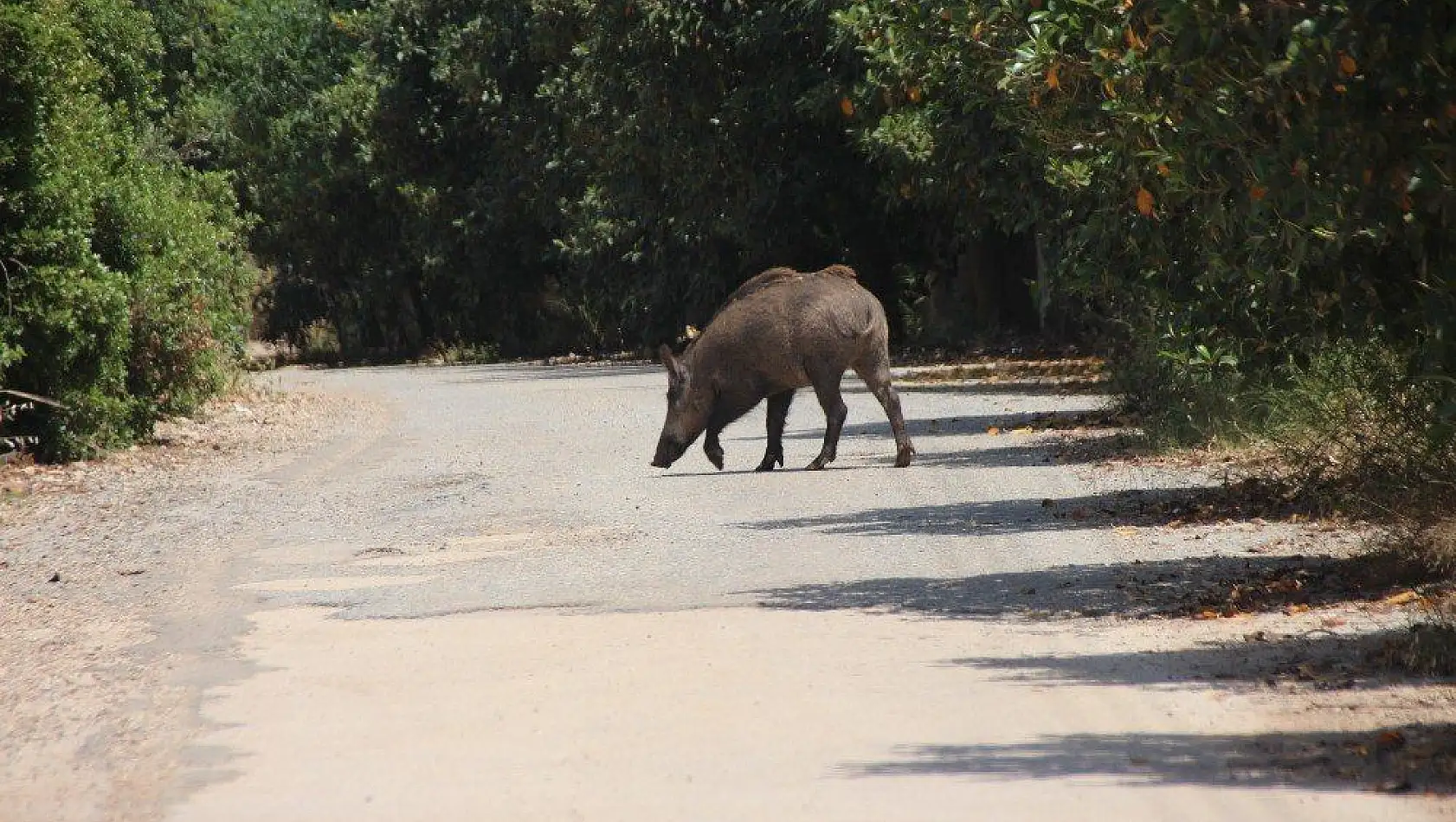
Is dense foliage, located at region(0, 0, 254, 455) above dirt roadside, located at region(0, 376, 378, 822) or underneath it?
above

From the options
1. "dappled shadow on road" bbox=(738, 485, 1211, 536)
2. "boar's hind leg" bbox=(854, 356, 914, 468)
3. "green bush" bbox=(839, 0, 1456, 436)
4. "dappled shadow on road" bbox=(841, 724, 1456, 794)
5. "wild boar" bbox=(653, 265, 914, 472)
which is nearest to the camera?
"dappled shadow on road" bbox=(841, 724, 1456, 794)

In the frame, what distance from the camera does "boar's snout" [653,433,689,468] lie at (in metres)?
19.0

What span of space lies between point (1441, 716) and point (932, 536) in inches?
238

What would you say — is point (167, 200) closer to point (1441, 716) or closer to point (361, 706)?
point (361, 706)

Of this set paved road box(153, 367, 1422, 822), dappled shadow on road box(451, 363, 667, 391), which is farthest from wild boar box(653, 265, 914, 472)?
dappled shadow on road box(451, 363, 667, 391)

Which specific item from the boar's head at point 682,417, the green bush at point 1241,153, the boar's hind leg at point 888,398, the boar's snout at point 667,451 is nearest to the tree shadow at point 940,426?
the boar's hind leg at point 888,398

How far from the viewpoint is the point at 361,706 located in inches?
338

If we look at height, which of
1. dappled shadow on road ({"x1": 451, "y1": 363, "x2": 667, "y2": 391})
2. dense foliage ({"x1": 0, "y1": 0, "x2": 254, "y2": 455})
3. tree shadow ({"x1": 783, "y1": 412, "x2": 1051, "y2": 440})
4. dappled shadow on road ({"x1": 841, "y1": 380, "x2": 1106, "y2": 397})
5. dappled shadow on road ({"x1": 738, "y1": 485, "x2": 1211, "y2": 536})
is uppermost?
dense foliage ({"x1": 0, "y1": 0, "x2": 254, "y2": 455})

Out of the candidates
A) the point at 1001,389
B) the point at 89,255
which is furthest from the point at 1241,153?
the point at 1001,389

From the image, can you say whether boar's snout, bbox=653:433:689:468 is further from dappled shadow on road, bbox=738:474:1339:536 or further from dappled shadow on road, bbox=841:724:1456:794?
dappled shadow on road, bbox=841:724:1456:794

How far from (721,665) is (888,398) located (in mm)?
10149

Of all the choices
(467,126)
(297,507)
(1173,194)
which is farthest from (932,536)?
(467,126)

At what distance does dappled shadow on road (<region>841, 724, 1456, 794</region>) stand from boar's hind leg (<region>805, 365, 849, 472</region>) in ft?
36.1

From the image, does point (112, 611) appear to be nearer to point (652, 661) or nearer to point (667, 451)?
point (652, 661)
